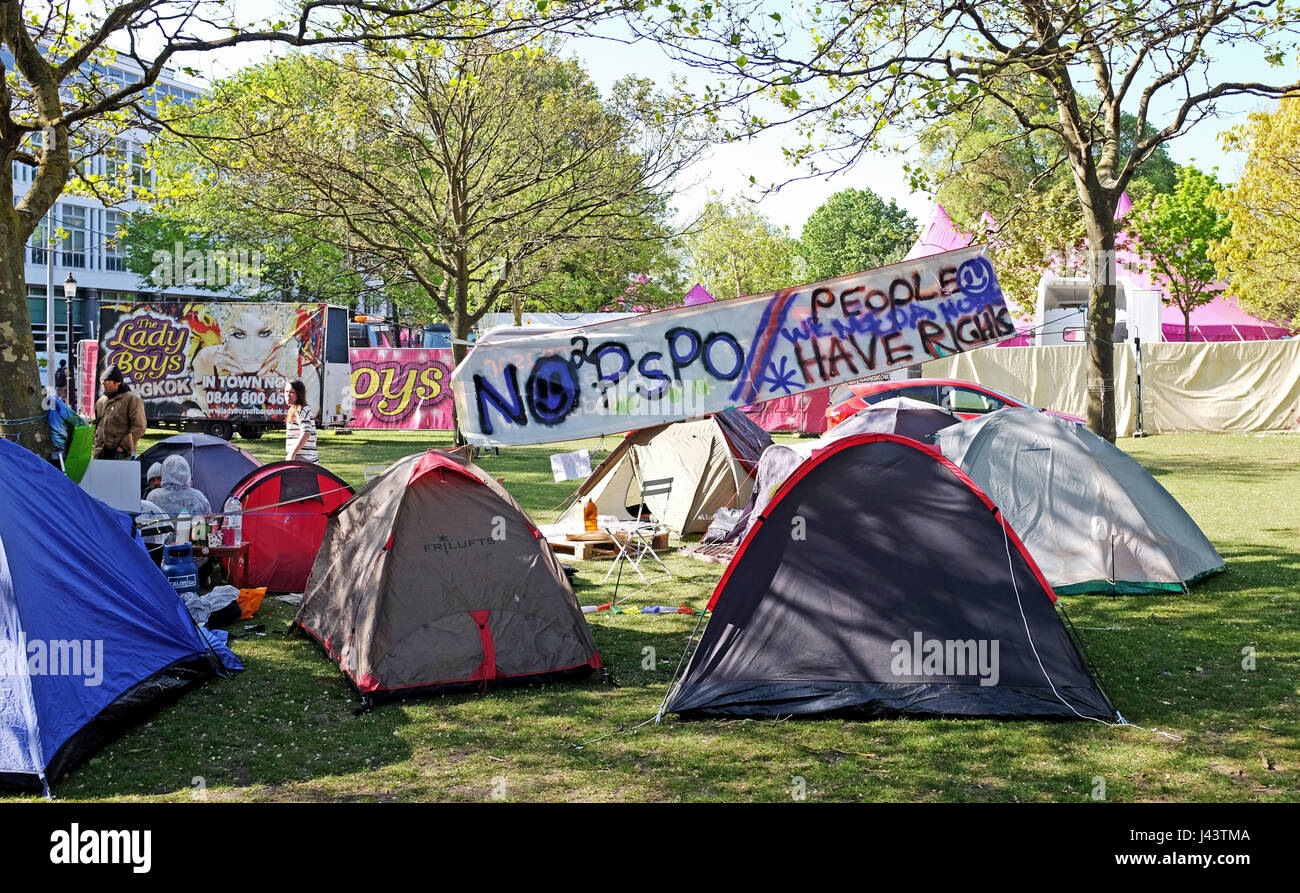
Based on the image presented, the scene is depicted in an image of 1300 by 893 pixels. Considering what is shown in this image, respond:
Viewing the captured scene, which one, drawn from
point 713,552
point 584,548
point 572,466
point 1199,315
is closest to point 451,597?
point 572,466

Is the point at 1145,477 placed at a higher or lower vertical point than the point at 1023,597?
higher

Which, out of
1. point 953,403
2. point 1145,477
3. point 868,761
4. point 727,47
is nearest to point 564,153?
point 953,403

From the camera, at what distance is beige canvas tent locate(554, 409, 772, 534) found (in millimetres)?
12469

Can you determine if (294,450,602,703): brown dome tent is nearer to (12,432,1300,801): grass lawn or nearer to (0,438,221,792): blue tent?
(12,432,1300,801): grass lawn

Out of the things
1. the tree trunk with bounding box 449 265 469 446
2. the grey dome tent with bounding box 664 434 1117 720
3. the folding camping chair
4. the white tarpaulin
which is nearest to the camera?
the grey dome tent with bounding box 664 434 1117 720

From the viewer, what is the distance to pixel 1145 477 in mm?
9352

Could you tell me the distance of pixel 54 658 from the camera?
5.46 meters

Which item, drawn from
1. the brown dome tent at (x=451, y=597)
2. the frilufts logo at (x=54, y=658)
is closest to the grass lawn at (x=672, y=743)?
the brown dome tent at (x=451, y=597)

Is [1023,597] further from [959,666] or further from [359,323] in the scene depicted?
[359,323]

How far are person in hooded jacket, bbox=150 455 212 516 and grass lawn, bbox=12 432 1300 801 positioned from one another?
1.62 metres

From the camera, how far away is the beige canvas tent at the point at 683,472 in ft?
40.9

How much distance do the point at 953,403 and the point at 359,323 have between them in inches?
796

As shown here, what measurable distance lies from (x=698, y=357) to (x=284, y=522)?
236 inches

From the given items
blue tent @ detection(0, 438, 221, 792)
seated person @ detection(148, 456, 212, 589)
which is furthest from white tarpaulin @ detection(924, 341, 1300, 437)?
blue tent @ detection(0, 438, 221, 792)
